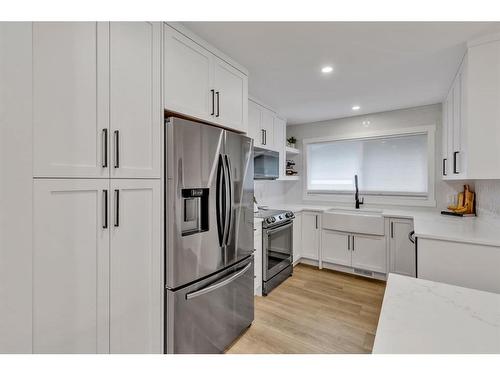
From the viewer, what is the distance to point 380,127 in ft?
11.5

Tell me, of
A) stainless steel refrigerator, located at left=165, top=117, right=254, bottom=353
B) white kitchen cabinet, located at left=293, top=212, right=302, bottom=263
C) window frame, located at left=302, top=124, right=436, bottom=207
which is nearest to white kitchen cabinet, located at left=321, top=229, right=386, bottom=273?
white kitchen cabinet, located at left=293, top=212, right=302, bottom=263

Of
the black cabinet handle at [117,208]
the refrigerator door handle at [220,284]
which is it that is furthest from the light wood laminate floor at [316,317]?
the black cabinet handle at [117,208]

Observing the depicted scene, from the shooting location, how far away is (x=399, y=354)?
1.96 feet

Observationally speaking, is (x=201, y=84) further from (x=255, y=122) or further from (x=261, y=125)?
(x=261, y=125)

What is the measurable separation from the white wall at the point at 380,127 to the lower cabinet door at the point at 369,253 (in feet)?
3.28

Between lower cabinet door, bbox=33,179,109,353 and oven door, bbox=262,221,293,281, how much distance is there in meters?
1.76

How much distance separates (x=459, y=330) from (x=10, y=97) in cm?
173

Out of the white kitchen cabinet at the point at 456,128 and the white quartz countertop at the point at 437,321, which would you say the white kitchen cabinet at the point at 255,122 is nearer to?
the white kitchen cabinet at the point at 456,128

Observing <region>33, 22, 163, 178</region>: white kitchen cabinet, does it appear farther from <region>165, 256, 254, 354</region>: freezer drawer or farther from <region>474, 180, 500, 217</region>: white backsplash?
<region>474, 180, 500, 217</region>: white backsplash

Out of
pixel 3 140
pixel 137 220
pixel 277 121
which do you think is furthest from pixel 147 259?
pixel 277 121

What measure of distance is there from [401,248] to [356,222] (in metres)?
0.59

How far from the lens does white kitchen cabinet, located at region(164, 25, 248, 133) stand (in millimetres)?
1496

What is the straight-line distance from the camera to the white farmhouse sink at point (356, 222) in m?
3.05
